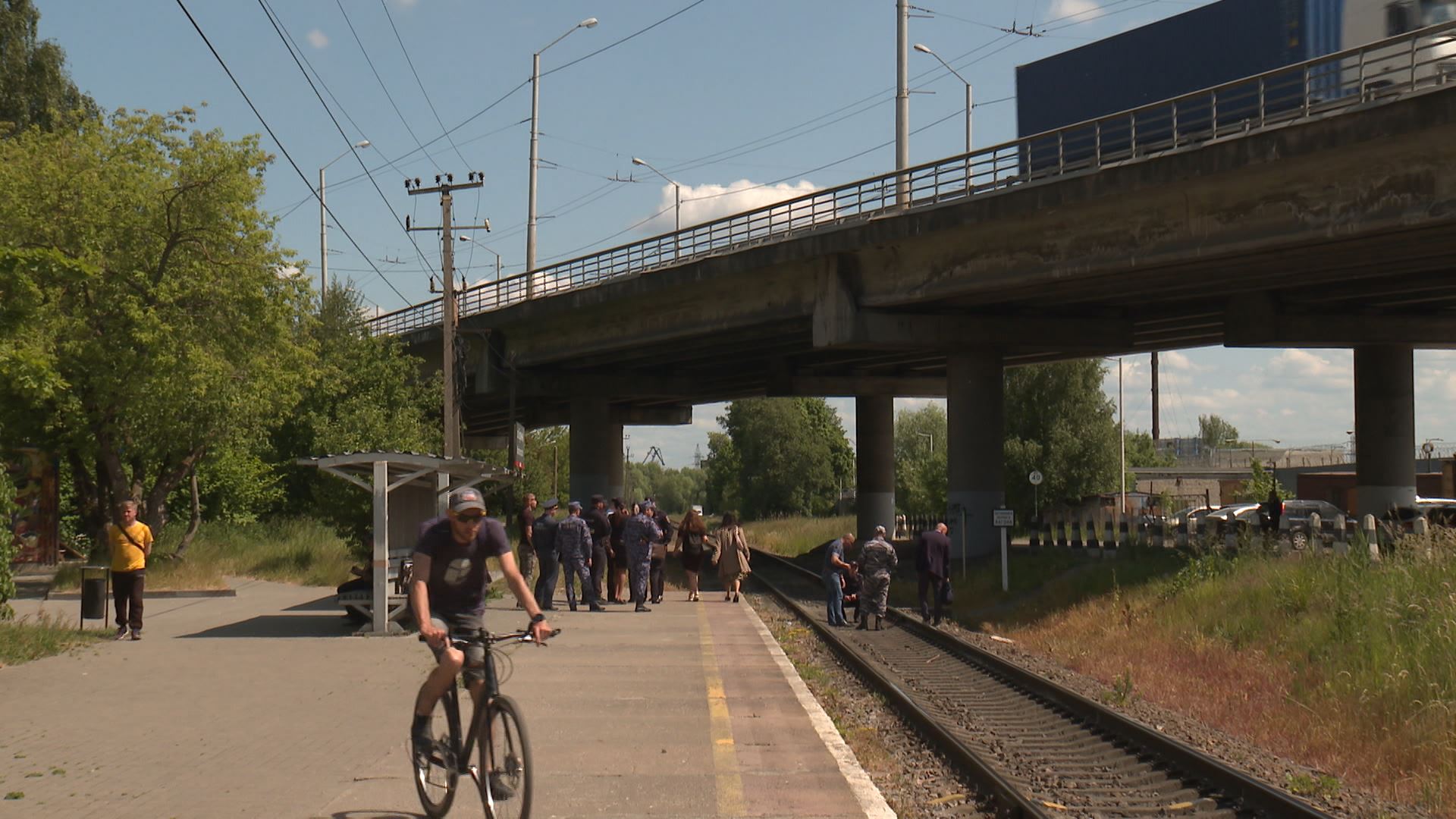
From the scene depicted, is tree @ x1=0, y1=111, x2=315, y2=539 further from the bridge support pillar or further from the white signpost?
the bridge support pillar

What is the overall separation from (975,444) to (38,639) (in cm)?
2306

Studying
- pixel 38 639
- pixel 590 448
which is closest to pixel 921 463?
pixel 590 448

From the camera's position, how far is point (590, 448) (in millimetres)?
50625

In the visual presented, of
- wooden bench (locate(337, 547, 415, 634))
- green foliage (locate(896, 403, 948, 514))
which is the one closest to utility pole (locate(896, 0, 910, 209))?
wooden bench (locate(337, 547, 415, 634))

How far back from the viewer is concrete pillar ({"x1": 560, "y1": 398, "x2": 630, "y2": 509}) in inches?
1972

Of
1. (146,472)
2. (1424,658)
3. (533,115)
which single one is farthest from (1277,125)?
(533,115)

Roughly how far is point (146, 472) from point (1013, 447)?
127 feet

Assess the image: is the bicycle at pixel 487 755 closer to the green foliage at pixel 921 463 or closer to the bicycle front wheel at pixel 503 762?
the bicycle front wheel at pixel 503 762

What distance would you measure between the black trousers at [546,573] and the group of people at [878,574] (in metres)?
4.27

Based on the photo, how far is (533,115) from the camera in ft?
162

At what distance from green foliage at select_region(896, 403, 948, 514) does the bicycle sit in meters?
63.1

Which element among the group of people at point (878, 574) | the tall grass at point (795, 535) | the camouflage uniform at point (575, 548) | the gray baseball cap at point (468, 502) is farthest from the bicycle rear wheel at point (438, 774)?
the tall grass at point (795, 535)

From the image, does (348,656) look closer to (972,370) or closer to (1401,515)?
(972,370)

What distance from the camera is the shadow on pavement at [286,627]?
17.8m
